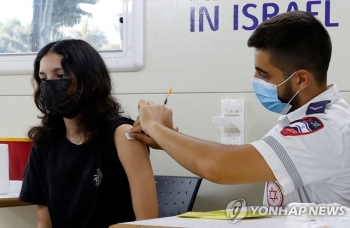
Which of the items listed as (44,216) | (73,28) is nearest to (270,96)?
(44,216)

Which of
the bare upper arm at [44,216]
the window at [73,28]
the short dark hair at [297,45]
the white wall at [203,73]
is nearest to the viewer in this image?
the short dark hair at [297,45]

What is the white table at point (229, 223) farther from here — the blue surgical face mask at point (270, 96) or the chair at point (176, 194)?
the chair at point (176, 194)

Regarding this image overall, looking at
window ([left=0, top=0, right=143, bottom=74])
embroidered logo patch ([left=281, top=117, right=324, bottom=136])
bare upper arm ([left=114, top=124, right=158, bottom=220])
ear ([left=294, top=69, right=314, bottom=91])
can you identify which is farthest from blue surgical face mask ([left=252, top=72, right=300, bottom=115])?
window ([left=0, top=0, right=143, bottom=74])

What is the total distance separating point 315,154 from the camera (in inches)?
62.7

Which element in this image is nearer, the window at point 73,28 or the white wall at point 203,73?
the white wall at point 203,73

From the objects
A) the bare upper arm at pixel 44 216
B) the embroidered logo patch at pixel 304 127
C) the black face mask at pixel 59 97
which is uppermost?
the black face mask at pixel 59 97

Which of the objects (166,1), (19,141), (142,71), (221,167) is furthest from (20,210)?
(221,167)

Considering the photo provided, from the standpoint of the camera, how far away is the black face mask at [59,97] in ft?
7.16

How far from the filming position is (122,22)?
2.90 meters

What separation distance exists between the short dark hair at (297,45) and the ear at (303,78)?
0.01 metres

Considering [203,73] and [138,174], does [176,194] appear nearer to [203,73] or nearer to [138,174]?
[138,174]

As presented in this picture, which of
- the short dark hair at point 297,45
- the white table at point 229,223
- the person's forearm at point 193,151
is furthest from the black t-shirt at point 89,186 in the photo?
the white table at point 229,223

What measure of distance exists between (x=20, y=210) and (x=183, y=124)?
1029mm

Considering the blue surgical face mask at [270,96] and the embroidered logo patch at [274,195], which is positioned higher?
the blue surgical face mask at [270,96]
